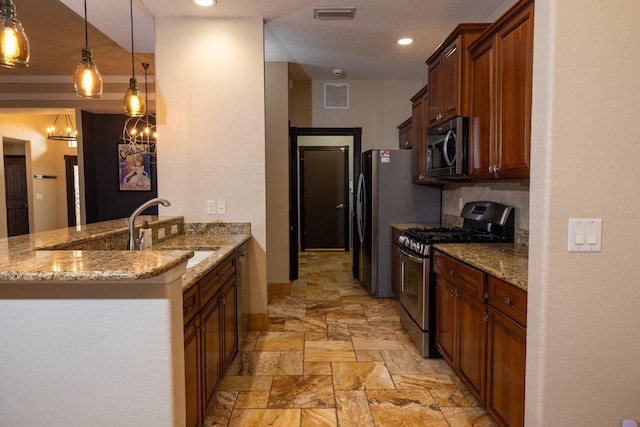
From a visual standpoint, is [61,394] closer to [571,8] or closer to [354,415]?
[354,415]

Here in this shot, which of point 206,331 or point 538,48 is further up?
point 538,48

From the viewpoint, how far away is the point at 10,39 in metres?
1.66

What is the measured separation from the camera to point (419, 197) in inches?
175

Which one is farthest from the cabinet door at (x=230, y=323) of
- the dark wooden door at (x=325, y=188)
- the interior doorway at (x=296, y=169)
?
the dark wooden door at (x=325, y=188)

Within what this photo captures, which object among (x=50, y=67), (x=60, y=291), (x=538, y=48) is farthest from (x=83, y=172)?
(x=538, y=48)

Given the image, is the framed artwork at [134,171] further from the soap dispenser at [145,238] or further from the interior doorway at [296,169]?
the soap dispenser at [145,238]

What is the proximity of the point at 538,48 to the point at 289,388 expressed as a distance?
2267mm

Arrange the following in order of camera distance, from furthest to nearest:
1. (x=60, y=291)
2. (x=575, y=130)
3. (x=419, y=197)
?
(x=419, y=197), (x=575, y=130), (x=60, y=291)

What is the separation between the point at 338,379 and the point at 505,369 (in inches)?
45.4

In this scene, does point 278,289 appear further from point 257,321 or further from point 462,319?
point 462,319

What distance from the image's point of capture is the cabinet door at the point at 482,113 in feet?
8.30

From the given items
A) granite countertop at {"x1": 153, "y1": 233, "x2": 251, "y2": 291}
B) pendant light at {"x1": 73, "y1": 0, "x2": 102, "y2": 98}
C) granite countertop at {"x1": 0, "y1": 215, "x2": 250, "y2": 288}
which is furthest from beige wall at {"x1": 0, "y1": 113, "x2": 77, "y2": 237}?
granite countertop at {"x1": 0, "y1": 215, "x2": 250, "y2": 288}

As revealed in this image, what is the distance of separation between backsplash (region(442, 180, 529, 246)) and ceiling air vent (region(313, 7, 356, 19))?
1813mm

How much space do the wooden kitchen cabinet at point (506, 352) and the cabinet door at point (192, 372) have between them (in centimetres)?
143
